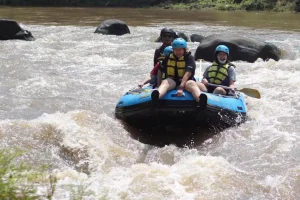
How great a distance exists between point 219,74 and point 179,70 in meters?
0.78

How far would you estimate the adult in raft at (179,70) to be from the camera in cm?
606

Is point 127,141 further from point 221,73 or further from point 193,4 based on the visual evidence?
point 193,4

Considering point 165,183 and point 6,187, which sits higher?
point 6,187

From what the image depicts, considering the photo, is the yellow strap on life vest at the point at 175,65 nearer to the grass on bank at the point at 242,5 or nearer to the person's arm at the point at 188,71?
the person's arm at the point at 188,71

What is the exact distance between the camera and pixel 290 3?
30.8 metres

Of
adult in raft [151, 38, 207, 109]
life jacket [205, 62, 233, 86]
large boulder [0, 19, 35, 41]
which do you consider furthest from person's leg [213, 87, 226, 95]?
large boulder [0, 19, 35, 41]

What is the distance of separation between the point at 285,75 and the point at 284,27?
10.3 metres

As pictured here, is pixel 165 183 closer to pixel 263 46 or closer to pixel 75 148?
pixel 75 148

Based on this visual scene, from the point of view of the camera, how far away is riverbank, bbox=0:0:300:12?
3120 cm

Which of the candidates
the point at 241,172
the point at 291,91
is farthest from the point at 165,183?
the point at 291,91

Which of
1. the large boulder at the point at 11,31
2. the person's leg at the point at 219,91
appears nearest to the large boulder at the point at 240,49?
the person's leg at the point at 219,91

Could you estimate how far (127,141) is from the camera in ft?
18.9

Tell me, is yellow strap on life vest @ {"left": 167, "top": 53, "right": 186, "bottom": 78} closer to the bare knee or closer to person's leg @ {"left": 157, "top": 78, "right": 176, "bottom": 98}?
person's leg @ {"left": 157, "top": 78, "right": 176, "bottom": 98}

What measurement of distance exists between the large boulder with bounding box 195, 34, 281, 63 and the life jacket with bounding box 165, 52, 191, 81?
4840 millimetres
